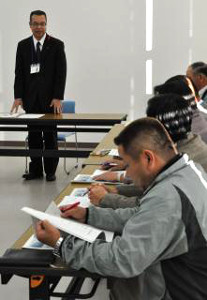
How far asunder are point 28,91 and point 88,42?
5.52 ft

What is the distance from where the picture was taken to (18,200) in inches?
183

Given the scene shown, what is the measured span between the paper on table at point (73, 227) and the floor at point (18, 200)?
1141mm

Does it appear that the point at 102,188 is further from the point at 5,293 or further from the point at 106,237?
the point at 5,293

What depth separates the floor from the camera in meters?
2.90

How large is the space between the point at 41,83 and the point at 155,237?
4.20 metres

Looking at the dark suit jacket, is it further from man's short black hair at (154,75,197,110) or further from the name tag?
man's short black hair at (154,75,197,110)

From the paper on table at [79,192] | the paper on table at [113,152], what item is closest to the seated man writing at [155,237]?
the paper on table at [79,192]

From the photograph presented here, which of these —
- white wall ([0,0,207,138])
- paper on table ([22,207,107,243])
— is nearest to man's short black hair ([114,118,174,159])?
paper on table ([22,207,107,243])

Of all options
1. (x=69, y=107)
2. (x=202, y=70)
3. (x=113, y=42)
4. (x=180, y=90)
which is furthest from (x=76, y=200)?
(x=113, y=42)

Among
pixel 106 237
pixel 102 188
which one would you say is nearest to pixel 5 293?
pixel 102 188

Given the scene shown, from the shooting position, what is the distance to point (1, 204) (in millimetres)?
4527

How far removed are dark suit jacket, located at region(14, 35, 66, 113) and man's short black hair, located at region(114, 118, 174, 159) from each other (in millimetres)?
Result: 3876

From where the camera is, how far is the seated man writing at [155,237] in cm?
143

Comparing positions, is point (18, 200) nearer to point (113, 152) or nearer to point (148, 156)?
point (113, 152)
